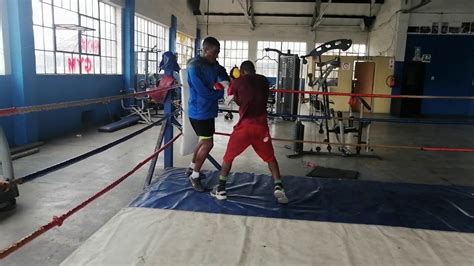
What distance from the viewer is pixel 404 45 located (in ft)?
42.8

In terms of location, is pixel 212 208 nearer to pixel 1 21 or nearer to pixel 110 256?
pixel 110 256

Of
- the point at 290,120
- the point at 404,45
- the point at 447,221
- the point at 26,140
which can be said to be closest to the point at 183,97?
the point at 447,221

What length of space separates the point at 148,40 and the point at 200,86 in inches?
381

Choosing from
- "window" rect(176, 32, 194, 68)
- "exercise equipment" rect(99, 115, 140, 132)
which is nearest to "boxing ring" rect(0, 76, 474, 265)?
"exercise equipment" rect(99, 115, 140, 132)

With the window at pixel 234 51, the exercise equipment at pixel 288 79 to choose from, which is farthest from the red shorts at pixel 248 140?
the window at pixel 234 51

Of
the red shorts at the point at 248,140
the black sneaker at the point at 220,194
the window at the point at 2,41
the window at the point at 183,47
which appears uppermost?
the window at the point at 183,47

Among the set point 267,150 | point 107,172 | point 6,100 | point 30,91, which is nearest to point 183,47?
point 30,91

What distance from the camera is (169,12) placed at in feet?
44.7

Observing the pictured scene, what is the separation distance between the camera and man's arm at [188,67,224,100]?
10.7 ft

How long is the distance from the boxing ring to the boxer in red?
323 mm

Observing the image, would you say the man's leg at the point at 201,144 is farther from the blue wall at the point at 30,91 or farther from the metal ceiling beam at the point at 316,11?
the metal ceiling beam at the point at 316,11

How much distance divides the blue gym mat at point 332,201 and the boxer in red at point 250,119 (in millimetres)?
198

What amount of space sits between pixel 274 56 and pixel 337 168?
14.2 m

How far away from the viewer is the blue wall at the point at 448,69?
42.4ft
